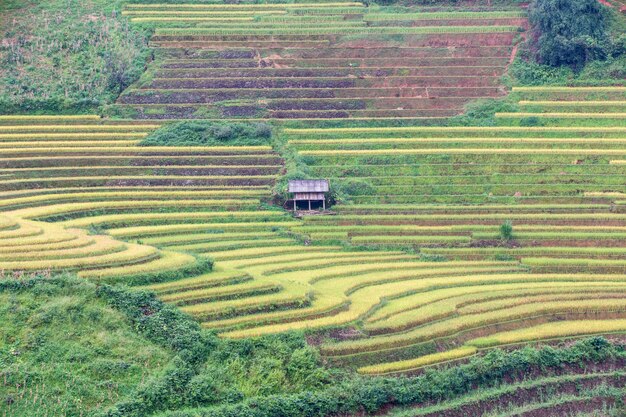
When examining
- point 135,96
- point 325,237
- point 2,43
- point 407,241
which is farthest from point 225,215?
point 2,43

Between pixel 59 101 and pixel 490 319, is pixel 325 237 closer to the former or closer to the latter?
pixel 490 319

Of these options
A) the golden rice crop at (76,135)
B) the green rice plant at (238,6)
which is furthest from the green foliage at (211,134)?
the green rice plant at (238,6)

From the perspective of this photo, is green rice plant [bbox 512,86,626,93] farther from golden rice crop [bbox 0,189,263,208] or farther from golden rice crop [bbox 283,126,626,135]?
golden rice crop [bbox 0,189,263,208]

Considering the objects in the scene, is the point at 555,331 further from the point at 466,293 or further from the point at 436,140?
the point at 436,140

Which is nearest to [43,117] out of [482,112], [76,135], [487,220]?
[76,135]

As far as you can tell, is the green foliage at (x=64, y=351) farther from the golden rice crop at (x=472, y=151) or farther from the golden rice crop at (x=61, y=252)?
the golden rice crop at (x=472, y=151)
